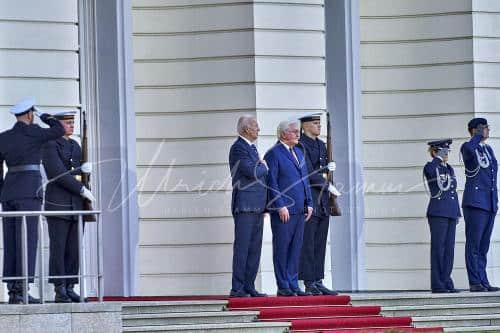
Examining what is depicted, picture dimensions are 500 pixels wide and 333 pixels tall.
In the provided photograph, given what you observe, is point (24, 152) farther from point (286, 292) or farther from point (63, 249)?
point (286, 292)

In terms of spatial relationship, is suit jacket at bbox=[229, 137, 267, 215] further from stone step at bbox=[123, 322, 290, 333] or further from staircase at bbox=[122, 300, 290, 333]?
stone step at bbox=[123, 322, 290, 333]

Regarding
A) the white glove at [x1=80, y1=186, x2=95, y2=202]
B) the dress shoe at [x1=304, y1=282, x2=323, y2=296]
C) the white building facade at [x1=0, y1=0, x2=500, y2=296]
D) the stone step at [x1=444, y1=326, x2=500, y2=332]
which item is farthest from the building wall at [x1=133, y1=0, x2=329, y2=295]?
the white glove at [x1=80, y1=186, x2=95, y2=202]

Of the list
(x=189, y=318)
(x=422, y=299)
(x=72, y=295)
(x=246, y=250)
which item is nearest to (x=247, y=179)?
(x=246, y=250)

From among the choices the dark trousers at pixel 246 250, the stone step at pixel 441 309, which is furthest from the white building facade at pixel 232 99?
the stone step at pixel 441 309

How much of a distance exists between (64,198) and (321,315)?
3092 millimetres

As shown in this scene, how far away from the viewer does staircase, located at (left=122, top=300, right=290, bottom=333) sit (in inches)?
712

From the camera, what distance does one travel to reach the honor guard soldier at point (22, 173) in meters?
17.4

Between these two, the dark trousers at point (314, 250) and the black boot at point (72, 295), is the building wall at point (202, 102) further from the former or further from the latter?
the black boot at point (72, 295)

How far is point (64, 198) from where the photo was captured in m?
18.4

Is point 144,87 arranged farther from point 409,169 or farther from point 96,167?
point 409,169

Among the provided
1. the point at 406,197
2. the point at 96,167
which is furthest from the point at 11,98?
the point at 406,197

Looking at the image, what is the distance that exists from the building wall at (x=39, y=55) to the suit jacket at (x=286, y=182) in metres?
2.65

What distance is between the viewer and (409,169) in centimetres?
2480

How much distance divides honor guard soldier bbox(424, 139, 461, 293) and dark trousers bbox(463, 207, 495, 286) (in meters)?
0.20
